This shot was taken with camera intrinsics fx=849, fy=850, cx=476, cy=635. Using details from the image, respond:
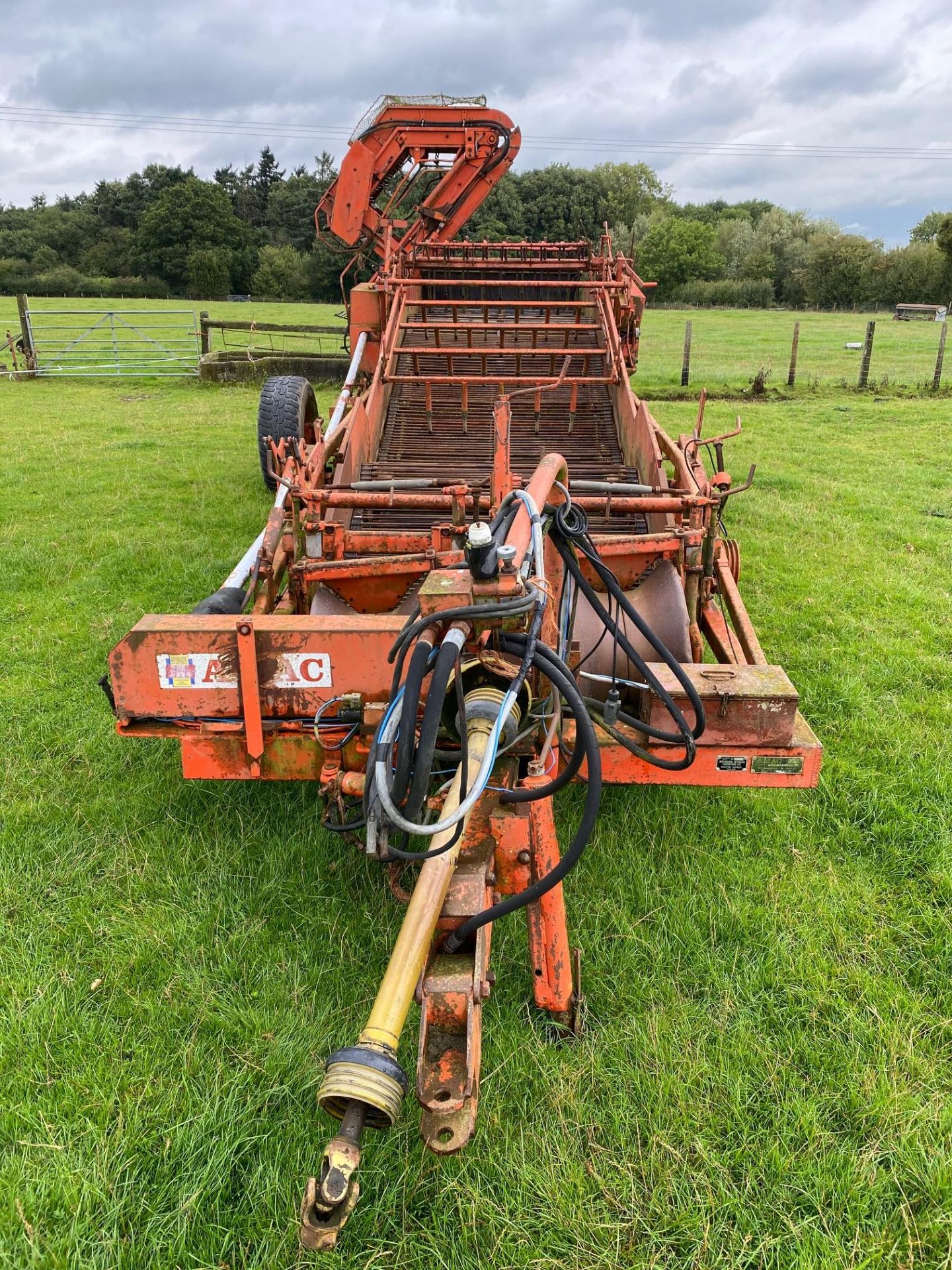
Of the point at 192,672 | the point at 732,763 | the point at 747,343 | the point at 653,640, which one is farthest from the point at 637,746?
the point at 747,343

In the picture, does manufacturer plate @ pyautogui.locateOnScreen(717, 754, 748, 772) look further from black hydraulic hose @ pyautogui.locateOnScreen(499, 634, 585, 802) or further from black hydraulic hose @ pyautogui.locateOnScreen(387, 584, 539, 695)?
black hydraulic hose @ pyautogui.locateOnScreen(387, 584, 539, 695)

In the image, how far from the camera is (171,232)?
177ft

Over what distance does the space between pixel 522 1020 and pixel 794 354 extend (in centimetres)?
1513

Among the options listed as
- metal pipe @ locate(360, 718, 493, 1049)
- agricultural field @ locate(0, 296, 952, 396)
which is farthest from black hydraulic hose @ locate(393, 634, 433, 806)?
agricultural field @ locate(0, 296, 952, 396)

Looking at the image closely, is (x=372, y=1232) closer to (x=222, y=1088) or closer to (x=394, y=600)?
(x=222, y=1088)

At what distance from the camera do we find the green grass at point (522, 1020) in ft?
6.45

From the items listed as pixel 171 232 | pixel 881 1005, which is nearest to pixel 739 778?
pixel 881 1005

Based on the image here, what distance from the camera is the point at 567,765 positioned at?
1.98m

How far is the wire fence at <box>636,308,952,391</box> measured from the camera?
15508 millimetres

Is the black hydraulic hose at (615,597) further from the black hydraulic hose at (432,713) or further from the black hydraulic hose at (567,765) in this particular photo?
the black hydraulic hose at (432,713)

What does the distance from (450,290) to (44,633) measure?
4.37 metres

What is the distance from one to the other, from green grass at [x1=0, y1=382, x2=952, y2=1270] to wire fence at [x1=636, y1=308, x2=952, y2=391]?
12.3m

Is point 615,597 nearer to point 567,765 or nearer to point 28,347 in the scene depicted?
point 567,765

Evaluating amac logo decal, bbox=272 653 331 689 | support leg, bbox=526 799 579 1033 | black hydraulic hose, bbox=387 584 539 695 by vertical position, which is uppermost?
black hydraulic hose, bbox=387 584 539 695
